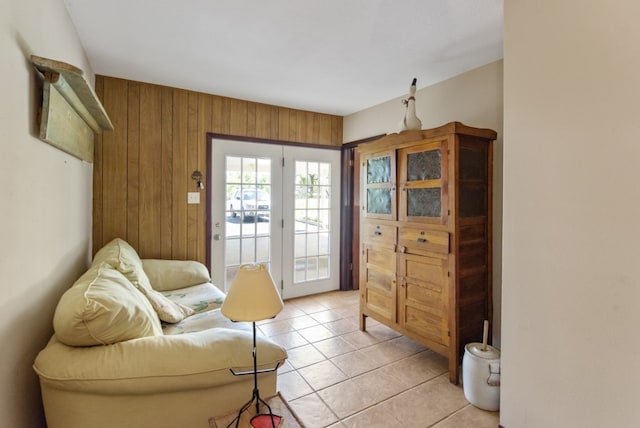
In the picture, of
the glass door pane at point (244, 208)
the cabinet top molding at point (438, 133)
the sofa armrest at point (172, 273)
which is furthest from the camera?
the glass door pane at point (244, 208)

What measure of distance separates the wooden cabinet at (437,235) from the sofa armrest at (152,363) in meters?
1.36

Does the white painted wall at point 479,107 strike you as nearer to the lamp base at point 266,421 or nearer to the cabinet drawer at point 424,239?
the cabinet drawer at point 424,239

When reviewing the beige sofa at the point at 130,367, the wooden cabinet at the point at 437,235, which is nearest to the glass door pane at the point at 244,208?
the wooden cabinet at the point at 437,235

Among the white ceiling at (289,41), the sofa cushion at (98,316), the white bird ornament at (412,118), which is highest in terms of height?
the white ceiling at (289,41)

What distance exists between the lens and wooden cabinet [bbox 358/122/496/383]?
2252mm

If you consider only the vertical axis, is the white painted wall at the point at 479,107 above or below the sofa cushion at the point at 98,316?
above

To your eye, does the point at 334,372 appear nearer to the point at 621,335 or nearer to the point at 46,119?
the point at 621,335

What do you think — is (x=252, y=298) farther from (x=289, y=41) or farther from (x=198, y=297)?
(x=289, y=41)

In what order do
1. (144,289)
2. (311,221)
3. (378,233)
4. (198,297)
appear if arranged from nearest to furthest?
(144,289) → (198,297) → (378,233) → (311,221)

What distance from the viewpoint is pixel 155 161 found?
3213mm

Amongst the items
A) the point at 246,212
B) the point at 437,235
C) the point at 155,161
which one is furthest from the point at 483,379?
the point at 155,161

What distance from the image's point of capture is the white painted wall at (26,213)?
108cm

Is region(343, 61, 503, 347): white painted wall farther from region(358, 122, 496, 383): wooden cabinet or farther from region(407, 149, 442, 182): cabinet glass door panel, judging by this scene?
region(407, 149, 442, 182): cabinet glass door panel

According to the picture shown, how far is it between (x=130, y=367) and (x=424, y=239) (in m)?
2.01
